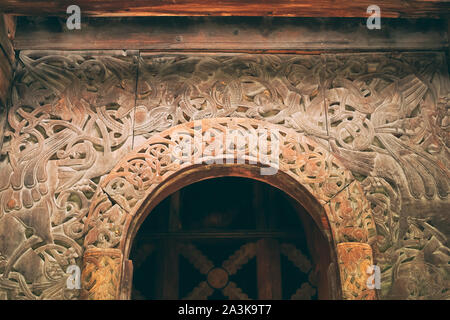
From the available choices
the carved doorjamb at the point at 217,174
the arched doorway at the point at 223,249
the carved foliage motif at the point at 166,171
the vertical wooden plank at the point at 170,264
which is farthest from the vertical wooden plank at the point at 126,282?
the vertical wooden plank at the point at 170,264

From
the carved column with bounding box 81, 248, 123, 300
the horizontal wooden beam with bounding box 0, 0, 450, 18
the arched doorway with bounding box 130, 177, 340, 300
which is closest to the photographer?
the carved column with bounding box 81, 248, 123, 300

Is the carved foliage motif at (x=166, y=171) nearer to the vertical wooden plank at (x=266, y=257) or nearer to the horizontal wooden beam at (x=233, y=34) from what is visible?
the horizontal wooden beam at (x=233, y=34)

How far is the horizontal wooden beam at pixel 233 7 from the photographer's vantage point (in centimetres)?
331

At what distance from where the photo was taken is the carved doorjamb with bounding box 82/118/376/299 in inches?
113

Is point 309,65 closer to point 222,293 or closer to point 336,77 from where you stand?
point 336,77

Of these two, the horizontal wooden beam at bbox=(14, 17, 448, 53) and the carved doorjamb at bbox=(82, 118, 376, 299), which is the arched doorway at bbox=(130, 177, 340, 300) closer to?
the carved doorjamb at bbox=(82, 118, 376, 299)

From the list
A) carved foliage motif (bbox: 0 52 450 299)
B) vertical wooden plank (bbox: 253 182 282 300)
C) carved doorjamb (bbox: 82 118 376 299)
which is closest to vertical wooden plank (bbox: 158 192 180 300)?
vertical wooden plank (bbox: 253 182 282 300)

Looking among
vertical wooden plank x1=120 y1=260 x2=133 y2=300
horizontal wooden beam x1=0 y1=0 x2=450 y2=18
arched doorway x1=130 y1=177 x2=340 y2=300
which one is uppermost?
horizontal wooden beam x1=0 y1=0 x2=450 y2=18

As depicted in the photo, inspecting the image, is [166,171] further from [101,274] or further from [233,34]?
[233,34]

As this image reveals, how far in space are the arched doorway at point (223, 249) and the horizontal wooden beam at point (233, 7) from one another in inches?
67.0

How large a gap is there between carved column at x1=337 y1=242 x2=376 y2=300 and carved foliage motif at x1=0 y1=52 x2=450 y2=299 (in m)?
0.07

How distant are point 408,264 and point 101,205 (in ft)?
6.10

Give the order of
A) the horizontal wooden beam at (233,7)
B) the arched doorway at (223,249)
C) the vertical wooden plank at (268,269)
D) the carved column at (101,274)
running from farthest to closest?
the arched doorway at (223,249) → the vertical wooden plank at (268,269) → the horizontal wooden beam at (233,7) → the carved column at (101,274)

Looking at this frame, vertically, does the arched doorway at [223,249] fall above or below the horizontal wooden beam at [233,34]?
below
